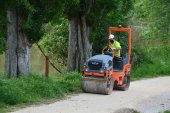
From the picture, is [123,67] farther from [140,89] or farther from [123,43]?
[123,43]

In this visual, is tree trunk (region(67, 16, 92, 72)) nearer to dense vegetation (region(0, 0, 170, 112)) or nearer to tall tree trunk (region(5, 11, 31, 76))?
dense vegetation (region(0, 0, 170, 112))

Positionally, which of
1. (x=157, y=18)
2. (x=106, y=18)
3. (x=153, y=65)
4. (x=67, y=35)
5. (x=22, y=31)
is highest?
(x=157, y=18)

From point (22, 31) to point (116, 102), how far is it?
4.43m

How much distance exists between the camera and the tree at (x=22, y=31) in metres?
18.0

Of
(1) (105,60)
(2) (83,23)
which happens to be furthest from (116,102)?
(2) (83,23)

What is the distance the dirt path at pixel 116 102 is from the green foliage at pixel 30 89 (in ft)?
1.97

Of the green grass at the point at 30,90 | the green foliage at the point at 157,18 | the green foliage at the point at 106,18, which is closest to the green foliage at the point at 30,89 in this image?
the green grass at the point at 30,90

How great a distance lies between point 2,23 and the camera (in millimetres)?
17422

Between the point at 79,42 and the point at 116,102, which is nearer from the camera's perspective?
the point at 116,102

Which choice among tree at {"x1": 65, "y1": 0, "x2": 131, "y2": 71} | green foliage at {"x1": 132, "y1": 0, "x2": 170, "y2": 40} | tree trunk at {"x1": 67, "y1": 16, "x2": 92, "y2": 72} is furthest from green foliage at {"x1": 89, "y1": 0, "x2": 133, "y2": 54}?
green foliage at {"x1": 132, "y1": 0, "x2": 170, "y2": 40}

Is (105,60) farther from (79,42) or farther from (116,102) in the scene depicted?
(79,42)

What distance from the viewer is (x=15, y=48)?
718 inches

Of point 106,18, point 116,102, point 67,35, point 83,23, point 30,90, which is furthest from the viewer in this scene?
point 67,35

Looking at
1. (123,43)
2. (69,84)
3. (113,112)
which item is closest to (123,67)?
(69,84)
